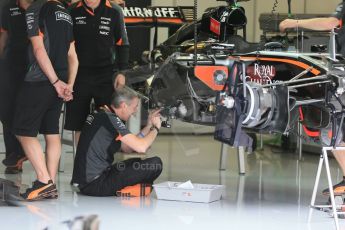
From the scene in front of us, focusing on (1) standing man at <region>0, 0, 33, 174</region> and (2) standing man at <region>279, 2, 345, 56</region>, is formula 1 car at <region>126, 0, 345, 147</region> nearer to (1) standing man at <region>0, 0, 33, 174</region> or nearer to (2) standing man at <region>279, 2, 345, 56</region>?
(2) standing man at <region>279, 2, 345, 56</region>

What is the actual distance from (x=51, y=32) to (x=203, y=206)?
1.57 m

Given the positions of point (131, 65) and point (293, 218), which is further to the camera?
point (131, 65)

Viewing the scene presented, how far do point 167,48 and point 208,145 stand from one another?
2.54 metres

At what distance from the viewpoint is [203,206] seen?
5625mm

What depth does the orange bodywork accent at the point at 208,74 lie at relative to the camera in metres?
5.27

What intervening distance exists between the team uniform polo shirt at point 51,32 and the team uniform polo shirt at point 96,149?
0.41 m

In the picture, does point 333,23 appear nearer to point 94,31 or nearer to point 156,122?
point 156,122

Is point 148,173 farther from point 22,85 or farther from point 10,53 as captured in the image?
point 10,53

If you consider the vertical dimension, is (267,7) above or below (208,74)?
above

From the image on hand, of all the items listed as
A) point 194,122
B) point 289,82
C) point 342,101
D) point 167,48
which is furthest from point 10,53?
point 342,101

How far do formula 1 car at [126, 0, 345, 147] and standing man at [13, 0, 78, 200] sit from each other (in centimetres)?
67

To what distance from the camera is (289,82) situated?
16.5 ft

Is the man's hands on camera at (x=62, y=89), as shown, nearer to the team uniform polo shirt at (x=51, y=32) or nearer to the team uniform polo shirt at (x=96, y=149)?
the team uniform polo shirt at (x=51, y=32)

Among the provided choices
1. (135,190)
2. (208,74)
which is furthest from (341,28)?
(135,190)
